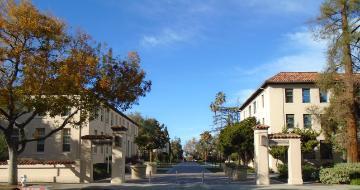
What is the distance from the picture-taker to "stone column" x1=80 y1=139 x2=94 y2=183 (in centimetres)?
3045

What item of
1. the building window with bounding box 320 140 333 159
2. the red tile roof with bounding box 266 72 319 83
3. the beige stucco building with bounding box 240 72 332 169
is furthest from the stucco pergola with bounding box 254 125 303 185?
the building window with bounding box 320 140 333 159

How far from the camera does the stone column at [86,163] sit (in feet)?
99.9

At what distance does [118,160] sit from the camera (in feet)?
99.0

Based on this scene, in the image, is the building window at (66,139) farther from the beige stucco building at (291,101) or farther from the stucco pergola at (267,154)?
the stucco pergola at (267,154)

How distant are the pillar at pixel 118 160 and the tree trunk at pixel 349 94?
48.1ft

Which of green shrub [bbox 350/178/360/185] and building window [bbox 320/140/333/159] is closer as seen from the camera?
green shrub [bbox 350/178/360/185]

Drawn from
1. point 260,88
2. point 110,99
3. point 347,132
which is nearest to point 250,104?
point 260,88

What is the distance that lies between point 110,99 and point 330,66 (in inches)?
571

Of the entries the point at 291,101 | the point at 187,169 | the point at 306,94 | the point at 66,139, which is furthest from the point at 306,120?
the point at 66,139

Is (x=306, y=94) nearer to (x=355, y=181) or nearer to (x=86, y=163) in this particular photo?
(x=355, y=181)

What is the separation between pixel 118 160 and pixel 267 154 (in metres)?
9.39

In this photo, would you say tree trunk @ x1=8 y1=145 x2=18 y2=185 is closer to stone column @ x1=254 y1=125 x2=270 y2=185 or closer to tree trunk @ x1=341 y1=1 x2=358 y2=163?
stone column @ x1=254 y1=125 x2=270 y2=185

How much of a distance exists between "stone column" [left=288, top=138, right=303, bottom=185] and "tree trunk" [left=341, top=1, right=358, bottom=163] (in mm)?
4349

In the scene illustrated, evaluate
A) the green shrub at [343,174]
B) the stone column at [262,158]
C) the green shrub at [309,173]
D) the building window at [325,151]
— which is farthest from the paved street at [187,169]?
the green shrub at [343,174]
